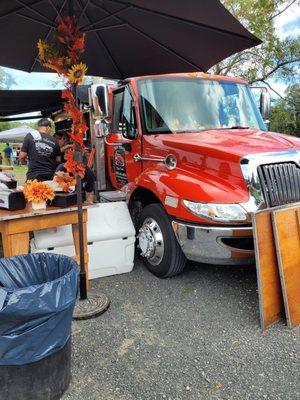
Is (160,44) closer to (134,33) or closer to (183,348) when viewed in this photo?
(134,33)

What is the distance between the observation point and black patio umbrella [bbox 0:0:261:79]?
3121 mm

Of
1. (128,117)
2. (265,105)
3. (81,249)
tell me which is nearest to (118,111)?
(128,117)

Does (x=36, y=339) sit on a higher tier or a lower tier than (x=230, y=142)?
lower

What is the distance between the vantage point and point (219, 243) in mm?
3477

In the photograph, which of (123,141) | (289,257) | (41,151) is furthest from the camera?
(41,151)

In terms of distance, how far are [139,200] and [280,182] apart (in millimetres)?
1905

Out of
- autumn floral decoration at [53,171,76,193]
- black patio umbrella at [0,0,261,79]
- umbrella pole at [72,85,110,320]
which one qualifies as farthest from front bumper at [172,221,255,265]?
black patio umbrella at [0,0,261,79]

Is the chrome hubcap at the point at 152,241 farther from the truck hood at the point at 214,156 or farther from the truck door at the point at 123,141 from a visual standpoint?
the truck door at the point at 123,141

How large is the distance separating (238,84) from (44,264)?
12.3 ft

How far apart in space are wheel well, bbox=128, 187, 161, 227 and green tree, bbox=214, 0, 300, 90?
1377 centimetres

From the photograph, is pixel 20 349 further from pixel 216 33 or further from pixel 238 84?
pixel 238 84

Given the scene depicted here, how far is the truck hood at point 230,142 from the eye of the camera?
367cm

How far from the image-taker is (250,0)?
1625cm

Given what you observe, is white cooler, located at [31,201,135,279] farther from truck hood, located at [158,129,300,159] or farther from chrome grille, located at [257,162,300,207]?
chrome grille, located at [257,162,300,207]
